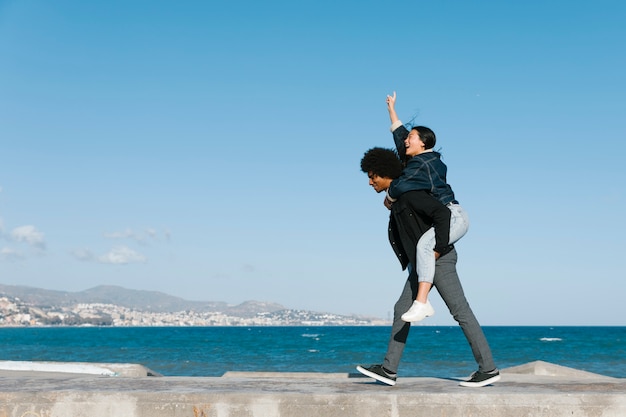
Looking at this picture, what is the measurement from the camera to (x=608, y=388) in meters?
4.70

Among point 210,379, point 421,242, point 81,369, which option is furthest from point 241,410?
point 81,369

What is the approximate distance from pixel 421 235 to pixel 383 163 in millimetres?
598

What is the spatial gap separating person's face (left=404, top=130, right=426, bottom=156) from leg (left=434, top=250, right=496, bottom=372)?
0.77 m

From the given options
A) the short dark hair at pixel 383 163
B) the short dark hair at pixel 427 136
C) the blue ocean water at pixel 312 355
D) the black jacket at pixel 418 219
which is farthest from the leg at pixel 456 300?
the blue ocean water at pixel 312 355

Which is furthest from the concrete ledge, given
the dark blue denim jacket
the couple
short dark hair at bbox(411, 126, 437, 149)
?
short dark hair at bbox(411, 126, 437, 149)

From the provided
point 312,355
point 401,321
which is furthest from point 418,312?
point 312,355

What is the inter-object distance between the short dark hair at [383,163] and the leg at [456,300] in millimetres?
707

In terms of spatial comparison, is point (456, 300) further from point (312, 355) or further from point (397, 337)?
point (312, 355)

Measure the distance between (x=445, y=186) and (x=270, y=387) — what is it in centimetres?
182

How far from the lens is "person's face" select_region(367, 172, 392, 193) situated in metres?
5.21

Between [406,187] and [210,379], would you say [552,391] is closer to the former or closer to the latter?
[406,187]

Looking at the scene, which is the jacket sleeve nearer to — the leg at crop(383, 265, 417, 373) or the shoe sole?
the leg at crop(383, 265, 417, 373)

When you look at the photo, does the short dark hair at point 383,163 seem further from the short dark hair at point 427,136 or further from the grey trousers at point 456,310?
the grey trousers at point 456,310

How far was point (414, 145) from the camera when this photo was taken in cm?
521
